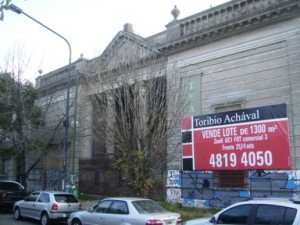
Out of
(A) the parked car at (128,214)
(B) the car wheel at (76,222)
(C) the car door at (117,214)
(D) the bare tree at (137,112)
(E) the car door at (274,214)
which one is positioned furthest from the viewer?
(D) the bare tree at (137,112)

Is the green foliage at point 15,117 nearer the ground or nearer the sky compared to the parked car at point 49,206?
nearer the sky

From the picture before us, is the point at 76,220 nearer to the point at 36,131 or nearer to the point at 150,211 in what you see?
the point at 150,211

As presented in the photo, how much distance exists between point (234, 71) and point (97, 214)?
10.2 m

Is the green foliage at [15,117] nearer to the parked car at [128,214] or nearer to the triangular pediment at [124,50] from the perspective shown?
the triangular pediment at [124,50]

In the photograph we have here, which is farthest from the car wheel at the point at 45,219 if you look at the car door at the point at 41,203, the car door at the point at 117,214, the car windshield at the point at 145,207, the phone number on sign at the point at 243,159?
the phone number on sign at the point at 243,159

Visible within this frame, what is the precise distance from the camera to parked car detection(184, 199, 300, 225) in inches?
303

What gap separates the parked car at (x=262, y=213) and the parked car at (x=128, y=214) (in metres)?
2.56

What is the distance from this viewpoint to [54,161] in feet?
101

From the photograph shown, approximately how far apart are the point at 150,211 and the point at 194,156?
8492 mm

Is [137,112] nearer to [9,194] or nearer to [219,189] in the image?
[219,189]

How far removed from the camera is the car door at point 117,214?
12021 millimetres

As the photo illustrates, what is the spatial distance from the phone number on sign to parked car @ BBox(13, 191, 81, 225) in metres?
6.84

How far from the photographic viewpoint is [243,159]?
18219 millimetres

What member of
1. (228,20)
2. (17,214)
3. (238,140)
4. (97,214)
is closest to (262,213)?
(97,214)
